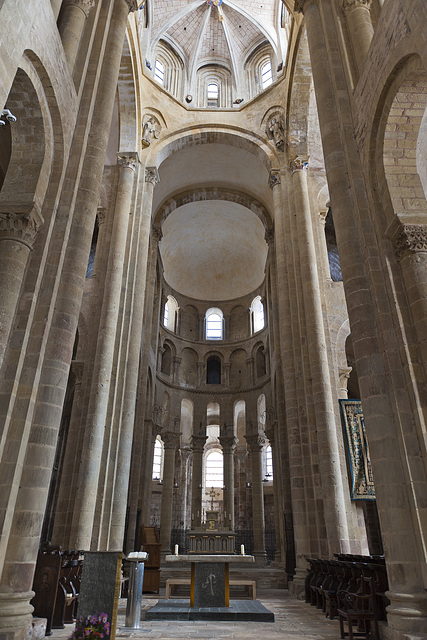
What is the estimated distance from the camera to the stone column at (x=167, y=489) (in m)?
21.6

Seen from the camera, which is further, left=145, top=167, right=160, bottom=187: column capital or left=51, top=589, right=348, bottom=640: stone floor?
left=145, top=167, right=160, bottom=187: column capital

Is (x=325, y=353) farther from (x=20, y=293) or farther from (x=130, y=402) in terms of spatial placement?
(x=20, y=293)

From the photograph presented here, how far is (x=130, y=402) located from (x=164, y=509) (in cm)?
1155

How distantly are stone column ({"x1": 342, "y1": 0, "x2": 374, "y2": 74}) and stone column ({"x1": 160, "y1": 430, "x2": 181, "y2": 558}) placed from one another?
19455 millimetres

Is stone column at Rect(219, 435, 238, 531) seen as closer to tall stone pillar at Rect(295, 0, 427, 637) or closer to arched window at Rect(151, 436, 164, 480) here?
arched window at Rect(151, 436, 164, 480)

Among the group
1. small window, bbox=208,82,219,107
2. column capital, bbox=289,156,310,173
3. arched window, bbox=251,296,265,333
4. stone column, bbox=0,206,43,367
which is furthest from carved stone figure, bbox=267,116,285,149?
stone column, bbox=0,206,43,367

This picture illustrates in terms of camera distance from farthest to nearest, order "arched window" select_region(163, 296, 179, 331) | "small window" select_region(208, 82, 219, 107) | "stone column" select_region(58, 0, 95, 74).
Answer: "arched window" select_region(163, 296, 179, 331), "small window" select_region(208, 82, 219, 107), "stone column" select_region(58, 0, 95, 74)

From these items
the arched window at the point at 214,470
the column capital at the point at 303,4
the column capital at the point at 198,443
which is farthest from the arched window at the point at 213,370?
the column capital at the point at 303,4

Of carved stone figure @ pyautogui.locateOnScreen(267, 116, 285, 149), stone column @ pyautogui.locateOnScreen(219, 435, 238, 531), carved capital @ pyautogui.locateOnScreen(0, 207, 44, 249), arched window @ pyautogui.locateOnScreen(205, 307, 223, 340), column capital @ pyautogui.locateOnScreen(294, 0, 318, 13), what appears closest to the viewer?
carved capital @ pyautogui.locateOnScreen(0, 207, 44, 249)

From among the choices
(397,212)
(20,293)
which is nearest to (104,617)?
(20,293)

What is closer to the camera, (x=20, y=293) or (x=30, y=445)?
(x=30, y=445)

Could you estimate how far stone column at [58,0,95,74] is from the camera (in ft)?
30.1

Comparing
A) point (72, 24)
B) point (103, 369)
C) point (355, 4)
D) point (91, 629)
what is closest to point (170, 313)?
point (103, 369)

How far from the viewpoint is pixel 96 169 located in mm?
8656
